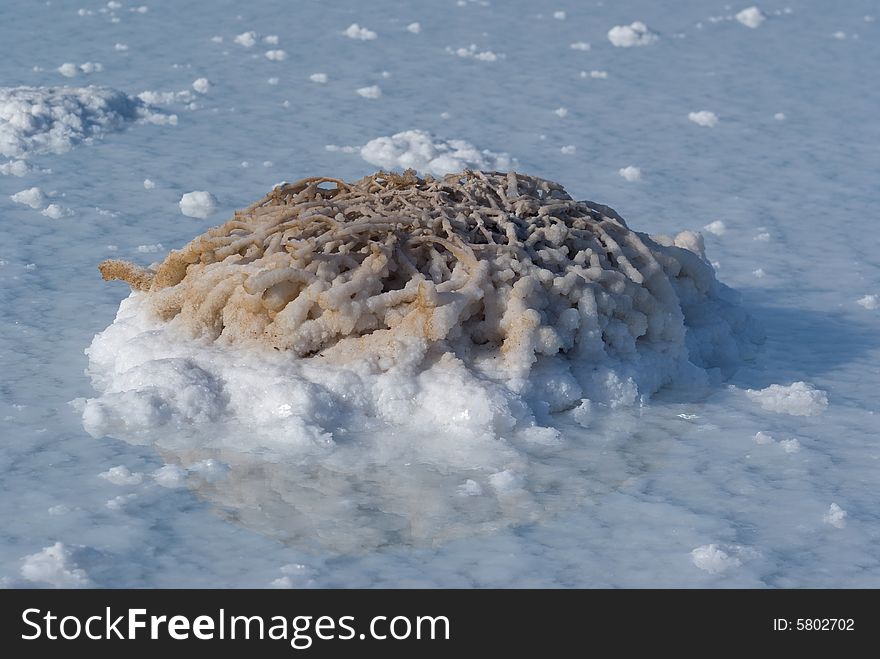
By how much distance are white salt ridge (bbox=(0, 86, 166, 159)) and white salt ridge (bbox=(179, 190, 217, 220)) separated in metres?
1.33

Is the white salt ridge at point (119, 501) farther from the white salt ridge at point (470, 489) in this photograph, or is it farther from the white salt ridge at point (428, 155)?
the white salt ridge at point (428, 155)

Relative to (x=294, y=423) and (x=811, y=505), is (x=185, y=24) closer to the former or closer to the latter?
(x=294, y=423)

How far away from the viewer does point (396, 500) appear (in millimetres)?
4129

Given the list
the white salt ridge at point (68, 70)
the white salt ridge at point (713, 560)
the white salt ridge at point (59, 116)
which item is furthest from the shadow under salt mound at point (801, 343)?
the white salt ridge at point (68, 70)

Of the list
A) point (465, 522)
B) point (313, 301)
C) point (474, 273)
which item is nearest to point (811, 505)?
point (465, 522)

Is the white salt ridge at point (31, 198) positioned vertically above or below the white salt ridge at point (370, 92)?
above

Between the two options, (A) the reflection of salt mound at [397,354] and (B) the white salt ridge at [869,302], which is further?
(B) the white salt ridge at [869,302]

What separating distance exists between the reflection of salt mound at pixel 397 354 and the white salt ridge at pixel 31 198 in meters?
1.88

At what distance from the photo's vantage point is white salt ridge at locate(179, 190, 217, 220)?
7211mm

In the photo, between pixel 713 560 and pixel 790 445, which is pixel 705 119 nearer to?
pixel 790 445

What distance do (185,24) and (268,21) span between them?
758 millimetres

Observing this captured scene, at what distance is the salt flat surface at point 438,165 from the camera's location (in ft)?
12.7

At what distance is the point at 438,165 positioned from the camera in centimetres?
816

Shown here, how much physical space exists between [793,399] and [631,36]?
732cm
